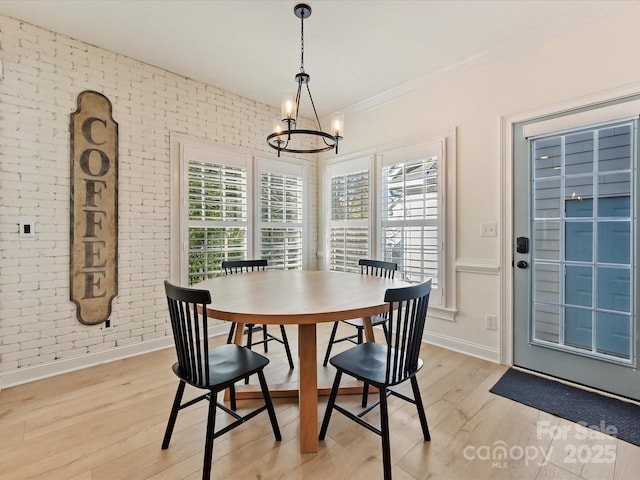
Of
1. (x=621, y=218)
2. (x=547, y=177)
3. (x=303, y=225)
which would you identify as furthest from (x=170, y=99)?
(x=621, y=218)

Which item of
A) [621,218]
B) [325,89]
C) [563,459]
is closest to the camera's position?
[563,459]

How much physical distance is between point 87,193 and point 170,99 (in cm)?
127

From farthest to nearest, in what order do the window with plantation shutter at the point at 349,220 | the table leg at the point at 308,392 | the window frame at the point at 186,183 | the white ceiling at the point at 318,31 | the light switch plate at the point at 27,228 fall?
the window with plantation shutter at the point at 349,220
the window frame at the point at 186,183
the light switch plate at the point at 27,228
the white ceiling at the point at 318,31
the table leg at the point at 308,392

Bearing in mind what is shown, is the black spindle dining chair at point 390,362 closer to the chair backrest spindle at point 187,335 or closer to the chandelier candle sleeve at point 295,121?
the chair backrest spindle at point 187,335

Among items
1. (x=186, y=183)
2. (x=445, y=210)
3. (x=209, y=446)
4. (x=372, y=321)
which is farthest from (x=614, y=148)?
(x=186, y=183)

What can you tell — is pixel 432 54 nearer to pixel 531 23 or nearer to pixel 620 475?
pixel 531 23

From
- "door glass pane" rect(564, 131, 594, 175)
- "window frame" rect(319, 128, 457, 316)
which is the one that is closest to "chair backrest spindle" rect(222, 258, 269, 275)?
"window frame" rect(319, 128, 457, 316)

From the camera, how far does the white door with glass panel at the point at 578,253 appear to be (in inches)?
88.4

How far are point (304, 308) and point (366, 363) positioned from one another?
472mm

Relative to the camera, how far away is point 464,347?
122 inches

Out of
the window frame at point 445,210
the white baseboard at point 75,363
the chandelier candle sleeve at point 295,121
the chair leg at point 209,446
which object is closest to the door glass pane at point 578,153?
the window frame at point 445,210

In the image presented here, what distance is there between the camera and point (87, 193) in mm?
2797

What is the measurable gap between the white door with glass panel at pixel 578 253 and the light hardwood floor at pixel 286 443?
2.22 feet

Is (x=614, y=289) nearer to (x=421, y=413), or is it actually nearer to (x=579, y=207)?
(x=579, y=207)
